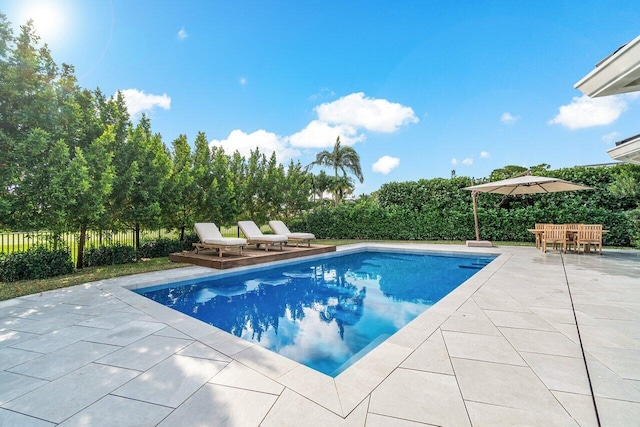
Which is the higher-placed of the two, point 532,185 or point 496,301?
point 532,185

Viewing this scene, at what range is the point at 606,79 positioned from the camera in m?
3.09

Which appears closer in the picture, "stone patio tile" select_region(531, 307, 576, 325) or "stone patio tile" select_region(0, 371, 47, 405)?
"stone patio tile" select_region(0, 371, 47, 405)

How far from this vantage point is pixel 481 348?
3.03m

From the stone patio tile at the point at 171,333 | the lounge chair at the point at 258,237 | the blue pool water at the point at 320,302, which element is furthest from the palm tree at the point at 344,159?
the stone patio tile at the point at 171,333

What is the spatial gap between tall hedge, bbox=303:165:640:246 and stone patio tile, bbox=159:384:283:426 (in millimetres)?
13752

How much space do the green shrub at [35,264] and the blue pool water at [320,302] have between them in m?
3.03

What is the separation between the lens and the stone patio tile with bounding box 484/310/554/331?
3611 millimetres

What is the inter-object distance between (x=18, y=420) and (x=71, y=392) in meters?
0.34

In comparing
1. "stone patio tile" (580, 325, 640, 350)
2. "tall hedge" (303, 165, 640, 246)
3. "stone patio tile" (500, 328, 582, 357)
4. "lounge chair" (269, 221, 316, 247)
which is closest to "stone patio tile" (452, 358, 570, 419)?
"stone patio tile" (500, 328, 582, 357)

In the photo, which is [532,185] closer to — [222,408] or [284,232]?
[284,232]

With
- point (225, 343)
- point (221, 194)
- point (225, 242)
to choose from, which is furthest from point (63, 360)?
point (221, 194)

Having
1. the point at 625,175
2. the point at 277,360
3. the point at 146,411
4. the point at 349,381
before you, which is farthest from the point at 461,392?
the point at 625,175

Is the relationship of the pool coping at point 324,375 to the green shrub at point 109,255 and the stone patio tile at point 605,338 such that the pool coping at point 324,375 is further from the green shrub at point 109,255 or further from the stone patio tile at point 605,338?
the green shrub at point 109,255

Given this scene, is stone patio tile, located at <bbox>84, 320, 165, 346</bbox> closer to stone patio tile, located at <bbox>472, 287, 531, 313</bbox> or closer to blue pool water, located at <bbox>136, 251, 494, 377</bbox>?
blue pool water, located at <bbox>136, 251, 494, 377</bbox>
